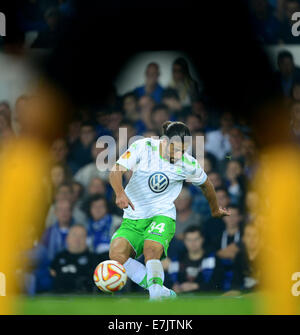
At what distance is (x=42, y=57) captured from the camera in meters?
9.38

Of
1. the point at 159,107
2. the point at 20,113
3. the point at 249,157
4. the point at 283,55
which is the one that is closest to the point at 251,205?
the point at 249,157

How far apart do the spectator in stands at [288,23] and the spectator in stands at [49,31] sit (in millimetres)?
3228

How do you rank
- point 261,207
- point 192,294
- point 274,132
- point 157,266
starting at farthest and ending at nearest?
point 274,132 → point 261,207 → point 192,294 → point 157,266

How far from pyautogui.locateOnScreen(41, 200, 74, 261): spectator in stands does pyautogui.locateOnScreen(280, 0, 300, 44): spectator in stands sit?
385 cm

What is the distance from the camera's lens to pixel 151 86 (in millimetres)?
9102

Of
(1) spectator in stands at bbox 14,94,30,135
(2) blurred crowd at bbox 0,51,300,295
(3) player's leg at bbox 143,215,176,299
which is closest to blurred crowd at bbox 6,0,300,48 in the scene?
(2) blurred crowd at bbox 0,51,300,295

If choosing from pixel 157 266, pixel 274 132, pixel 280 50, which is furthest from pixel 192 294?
pixel 280 50

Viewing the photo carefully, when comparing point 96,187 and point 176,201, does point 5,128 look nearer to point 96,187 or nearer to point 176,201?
point 96,187

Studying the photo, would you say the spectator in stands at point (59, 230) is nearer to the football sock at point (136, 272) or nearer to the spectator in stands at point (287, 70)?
the football sock at point (136, 272)

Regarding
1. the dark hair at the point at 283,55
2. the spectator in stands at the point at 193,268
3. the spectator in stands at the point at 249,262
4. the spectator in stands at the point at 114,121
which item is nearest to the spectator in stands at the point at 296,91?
the dark hair at the point at 283,55

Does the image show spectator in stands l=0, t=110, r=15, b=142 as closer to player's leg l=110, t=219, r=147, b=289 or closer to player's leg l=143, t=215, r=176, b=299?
player's leg l=110, t=219, r=147, b=289

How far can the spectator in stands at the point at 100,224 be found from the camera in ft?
26.6

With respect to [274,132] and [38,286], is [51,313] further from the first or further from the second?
[274,132]

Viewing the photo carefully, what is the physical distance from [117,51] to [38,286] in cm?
361
